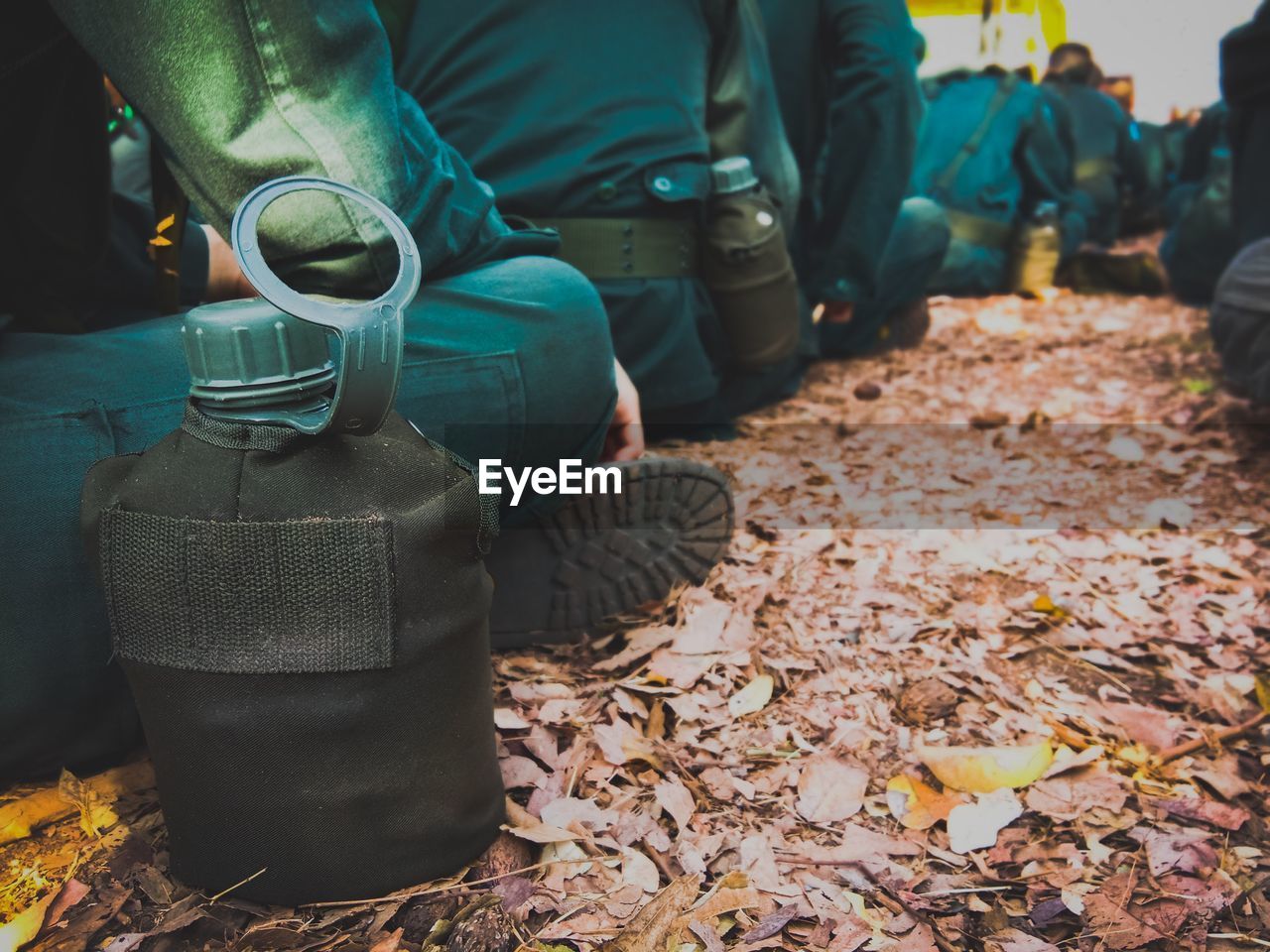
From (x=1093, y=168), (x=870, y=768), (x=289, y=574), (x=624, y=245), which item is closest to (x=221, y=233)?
(x=289, y=574)

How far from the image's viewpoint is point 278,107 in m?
1.20

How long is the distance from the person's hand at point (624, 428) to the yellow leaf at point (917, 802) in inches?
31.3

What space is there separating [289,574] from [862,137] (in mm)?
3434

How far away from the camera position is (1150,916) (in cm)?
135

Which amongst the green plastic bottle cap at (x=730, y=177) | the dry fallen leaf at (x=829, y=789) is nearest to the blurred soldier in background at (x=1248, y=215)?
the green plastic bottle cap at (x=730, y=177)

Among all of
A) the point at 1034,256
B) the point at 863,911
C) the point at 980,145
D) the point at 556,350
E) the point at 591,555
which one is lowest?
the point at 863,911

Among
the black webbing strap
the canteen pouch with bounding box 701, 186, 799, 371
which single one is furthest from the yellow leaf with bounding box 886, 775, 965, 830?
the black webbing strap

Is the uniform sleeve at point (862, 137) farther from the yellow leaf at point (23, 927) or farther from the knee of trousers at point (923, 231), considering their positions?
the yellow leaf at point (23, 927)

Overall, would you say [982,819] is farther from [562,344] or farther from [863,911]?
[562,344]

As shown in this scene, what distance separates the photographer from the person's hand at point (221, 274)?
6.89 ft

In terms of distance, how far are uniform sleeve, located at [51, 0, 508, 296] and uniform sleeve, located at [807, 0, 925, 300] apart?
296cm

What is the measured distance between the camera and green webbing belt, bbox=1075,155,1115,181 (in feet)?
27.4
